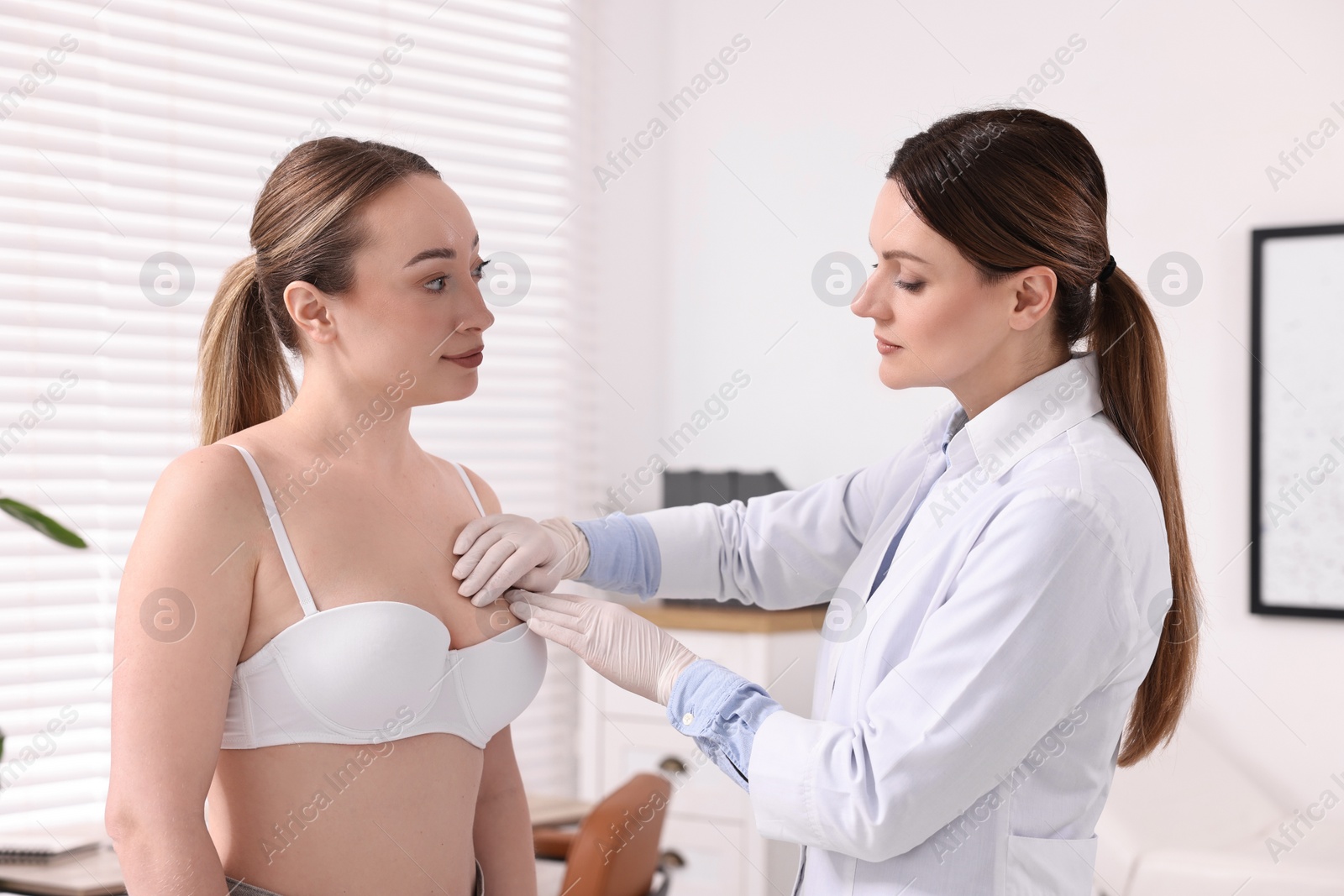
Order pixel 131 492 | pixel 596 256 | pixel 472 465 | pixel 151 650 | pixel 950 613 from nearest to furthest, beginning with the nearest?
1. pixel 151 650
2. pixel 950 613
3. pixel 131 492
4. pixel 472 465
5. pixel 596 256

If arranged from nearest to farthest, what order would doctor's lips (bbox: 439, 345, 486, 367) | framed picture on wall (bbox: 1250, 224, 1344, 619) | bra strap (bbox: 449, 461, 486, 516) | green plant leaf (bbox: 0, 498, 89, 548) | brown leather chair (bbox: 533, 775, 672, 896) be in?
doctor's lips (bbox: 439, 345, 486, 367) < bra strap (bbox: 449, 461, 486, 516) < green plant leaf (bbox: 0, 498, 89, 548) < brown leather chair (bbox: 533, 775, 672, 896) < framed picture on wall (bbox: 1250, 224, 1344, 619)

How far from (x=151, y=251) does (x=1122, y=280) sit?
2.14 metres

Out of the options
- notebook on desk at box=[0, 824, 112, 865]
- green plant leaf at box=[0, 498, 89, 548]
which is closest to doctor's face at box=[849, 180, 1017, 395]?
green plant leaf at box=[0, 498, 89, 548]

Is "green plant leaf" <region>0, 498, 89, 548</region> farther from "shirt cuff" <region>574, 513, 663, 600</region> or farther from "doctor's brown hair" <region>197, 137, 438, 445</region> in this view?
"shirt cuff" <region>574, 513, 663, 600</region>

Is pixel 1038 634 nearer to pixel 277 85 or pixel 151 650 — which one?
pixel 151 650

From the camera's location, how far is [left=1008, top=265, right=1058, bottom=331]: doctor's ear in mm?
1297

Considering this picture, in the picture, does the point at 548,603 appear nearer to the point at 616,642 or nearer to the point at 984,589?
the point at 616,642

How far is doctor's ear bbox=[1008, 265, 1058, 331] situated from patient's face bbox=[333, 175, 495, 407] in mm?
630

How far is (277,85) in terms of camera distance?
284cm

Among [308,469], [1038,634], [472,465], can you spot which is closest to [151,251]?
[472,465]

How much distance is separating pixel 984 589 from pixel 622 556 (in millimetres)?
611

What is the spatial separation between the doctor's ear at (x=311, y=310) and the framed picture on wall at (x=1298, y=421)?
7.66 feet

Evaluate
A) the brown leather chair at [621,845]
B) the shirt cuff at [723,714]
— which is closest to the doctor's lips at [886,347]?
the shirt cuff at [723,714]

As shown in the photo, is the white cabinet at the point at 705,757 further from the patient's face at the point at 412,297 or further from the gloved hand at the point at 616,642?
the patient's face at the point at 412,297
